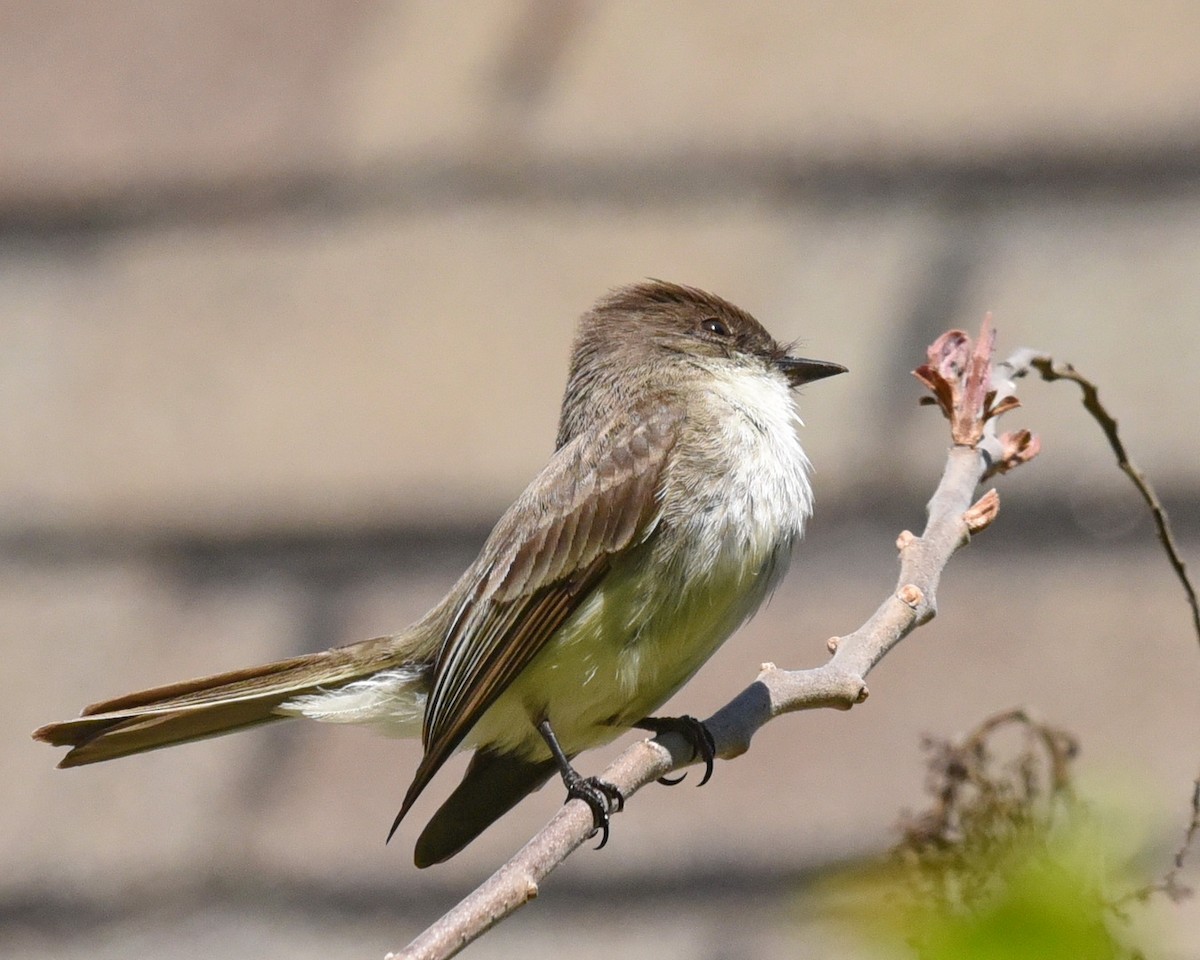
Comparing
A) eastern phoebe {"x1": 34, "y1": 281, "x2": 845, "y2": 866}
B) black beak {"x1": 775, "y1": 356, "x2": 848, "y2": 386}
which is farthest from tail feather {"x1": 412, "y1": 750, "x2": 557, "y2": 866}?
black beak {"x1": 775, "y1": 356, "x2": 848, "y2": 386}

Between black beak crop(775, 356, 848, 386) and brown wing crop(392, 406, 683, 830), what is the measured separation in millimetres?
349

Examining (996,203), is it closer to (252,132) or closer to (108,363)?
(252,132)

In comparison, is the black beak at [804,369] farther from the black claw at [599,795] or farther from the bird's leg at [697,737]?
the black claw at [599,795]

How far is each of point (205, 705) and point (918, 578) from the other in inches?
50.4

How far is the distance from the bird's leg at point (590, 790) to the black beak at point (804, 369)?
87 centimetres

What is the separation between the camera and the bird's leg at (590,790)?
7.62ft

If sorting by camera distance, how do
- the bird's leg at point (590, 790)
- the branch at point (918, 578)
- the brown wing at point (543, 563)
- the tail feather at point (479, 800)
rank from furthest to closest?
the tail feather at point (479, 800) → the brown wing at point (543, 563) → the bird's leg at point (590, 790) → the branch at point (918, 578)

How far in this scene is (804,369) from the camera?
3.11 meters

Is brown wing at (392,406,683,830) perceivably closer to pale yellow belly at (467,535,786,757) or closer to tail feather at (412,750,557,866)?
pale yellow belly at (467,535,786,757)

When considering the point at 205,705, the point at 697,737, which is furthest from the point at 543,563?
the point at 205,705

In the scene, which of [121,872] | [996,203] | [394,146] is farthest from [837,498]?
[121,872]

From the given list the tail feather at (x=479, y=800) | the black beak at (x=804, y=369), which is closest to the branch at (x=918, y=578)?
the tail feather at (x=479, y=800)

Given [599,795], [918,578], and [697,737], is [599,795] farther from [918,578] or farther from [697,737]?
[918,578]

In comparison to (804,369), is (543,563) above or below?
below
